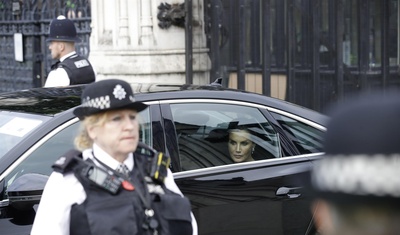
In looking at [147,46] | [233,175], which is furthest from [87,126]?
[147,46]

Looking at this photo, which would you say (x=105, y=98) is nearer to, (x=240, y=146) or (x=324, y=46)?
(x=240, y=146)

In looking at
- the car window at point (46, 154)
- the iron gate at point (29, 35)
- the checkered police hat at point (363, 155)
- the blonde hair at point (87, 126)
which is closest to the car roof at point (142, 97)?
the car window at point (46, 154)

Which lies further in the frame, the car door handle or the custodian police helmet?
the custodian police helmet

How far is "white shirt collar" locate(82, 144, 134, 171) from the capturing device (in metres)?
3.26

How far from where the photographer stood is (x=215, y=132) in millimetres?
5191

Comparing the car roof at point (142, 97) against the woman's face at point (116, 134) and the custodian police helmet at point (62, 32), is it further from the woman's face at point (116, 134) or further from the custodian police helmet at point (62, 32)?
the custodian police helmet at point (62, 32)

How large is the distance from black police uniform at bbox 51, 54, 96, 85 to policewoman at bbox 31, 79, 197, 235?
3817mm

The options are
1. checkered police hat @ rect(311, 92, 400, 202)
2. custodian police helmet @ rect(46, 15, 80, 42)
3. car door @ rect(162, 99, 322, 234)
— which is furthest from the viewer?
custodian police helmet @ rect(46, 15, 80, 42)

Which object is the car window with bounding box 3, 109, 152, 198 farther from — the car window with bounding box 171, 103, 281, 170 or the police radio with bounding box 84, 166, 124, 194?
the police radio with bounding box 84, 166, 124, 194

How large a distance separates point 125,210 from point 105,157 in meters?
0.25

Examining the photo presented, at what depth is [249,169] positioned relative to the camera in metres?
5.05

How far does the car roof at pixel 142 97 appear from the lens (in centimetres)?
496

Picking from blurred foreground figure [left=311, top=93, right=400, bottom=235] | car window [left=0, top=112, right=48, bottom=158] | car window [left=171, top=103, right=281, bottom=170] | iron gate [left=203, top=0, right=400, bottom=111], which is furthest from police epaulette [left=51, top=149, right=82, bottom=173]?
iron gate [left=203, top=0, right=400, bottom=111]

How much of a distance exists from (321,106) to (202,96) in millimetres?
5634
